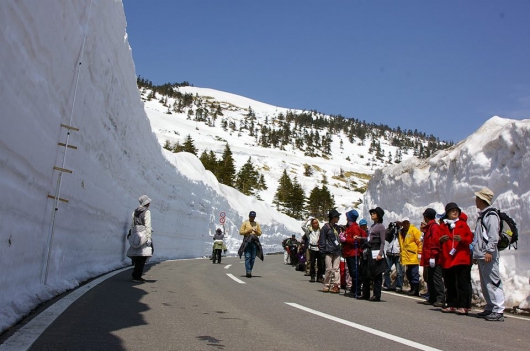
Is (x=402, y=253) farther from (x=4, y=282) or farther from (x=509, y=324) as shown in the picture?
(x=4, y=282)

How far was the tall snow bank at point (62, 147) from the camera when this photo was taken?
16.7ft

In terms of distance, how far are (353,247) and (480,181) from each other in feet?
15.0

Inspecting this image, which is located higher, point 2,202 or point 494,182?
point 494,182

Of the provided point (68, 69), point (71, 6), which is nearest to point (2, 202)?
point (68, 69)

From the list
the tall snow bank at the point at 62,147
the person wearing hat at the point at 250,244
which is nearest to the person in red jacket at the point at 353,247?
the person wearing hat at the point at 250,244

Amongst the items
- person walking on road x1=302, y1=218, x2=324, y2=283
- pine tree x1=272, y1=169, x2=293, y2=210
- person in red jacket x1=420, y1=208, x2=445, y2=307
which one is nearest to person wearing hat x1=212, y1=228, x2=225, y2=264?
person walking on road x1=302, y1=218, x2=324, y2=283

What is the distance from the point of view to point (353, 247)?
10078mm

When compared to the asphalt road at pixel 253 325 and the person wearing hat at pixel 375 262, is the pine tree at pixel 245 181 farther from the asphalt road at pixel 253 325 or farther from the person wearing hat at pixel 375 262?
the asphalt road at pixel 253 325

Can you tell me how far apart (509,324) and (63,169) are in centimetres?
691

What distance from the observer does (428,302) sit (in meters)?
9.05

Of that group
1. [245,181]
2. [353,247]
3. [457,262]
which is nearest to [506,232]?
[457,262]

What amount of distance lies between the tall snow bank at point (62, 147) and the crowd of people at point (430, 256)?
5366 millimetres

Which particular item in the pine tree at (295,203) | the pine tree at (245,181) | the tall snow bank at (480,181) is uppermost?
the pine tree at (245,181)

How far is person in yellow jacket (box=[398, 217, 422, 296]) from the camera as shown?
431 inches
